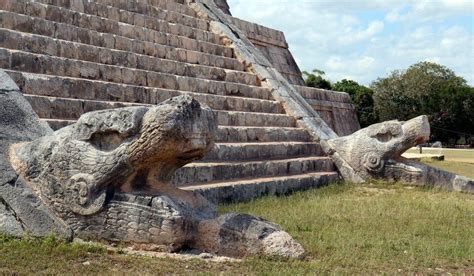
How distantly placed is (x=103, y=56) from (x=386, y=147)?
15.8 ft

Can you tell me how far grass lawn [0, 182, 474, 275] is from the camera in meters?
4.75

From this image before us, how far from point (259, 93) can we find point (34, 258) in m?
8.08

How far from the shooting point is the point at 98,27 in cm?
1033

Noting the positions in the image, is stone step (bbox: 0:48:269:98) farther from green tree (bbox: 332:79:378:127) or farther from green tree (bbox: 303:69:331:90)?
green tree (bbox: 332:79:378:127)

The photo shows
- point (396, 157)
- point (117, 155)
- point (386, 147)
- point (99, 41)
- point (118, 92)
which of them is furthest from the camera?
point (396, 157)

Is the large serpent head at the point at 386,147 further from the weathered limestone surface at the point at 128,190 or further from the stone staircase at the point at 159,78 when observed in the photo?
the weathered limestone surface at the point at 128,190

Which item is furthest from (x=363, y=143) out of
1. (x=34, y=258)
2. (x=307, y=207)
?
(x=34, y=258)

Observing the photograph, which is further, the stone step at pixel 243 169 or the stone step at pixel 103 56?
the stone step at pixel 103 56

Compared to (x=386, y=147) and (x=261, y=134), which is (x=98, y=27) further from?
(x=386, y=147)

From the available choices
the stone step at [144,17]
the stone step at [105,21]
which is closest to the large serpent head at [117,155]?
the stone step at [105,21]

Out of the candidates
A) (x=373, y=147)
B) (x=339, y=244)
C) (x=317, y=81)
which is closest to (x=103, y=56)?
(x=373, y=147)

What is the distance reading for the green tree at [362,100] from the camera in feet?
154

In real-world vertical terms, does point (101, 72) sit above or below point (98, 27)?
below

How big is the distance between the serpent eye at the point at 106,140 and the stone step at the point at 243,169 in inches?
95.1
